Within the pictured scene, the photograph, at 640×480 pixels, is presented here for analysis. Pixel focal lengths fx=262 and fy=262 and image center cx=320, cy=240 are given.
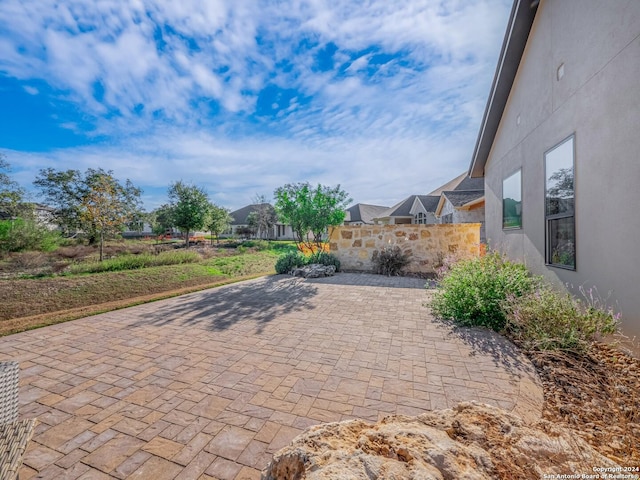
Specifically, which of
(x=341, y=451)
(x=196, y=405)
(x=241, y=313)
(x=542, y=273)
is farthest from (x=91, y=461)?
(x=542, y=273)

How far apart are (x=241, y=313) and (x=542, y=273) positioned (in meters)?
6.75

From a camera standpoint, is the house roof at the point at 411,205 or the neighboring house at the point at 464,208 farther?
the house roof at the point at 411,205

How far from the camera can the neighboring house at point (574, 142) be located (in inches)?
140

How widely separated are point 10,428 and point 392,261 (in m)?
9.46

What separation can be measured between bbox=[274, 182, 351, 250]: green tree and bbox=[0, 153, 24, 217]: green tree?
1594cm

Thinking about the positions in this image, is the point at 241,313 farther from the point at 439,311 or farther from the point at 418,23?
the point at 418,23

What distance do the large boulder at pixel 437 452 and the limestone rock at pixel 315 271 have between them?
778 cm

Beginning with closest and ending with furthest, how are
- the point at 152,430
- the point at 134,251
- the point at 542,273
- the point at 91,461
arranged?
the point at 91,461
the point at 152,430
the point at 542,273
the point at 134,251

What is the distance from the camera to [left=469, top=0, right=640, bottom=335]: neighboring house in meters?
3.56

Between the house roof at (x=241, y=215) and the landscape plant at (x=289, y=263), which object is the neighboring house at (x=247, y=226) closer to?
the house roof at (x=241, y=215)

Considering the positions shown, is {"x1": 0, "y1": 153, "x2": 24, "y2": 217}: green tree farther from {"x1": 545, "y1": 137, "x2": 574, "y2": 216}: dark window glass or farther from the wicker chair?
{"x1": 545, "y1": 137, "x2": 574, "y2": 216}: dark window glass

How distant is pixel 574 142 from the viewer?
4.68 metres

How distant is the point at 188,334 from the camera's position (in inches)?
175

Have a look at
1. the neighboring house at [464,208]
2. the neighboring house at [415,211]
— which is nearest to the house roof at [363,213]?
the neighboring house at [415,211]
